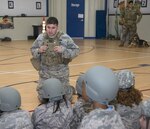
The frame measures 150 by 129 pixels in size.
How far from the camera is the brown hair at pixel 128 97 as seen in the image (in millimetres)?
3195

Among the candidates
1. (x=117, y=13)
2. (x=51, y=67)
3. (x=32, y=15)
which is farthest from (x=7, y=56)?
(x=117, y=13)

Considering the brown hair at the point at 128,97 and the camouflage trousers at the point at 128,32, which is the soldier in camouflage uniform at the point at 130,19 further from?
the brown hair at the point at 128,97

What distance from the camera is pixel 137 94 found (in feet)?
10.8

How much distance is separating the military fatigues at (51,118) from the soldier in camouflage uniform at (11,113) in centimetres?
19

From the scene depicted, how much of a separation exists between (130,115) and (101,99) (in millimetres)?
1225

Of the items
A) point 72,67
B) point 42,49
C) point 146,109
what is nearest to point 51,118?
point 146,109

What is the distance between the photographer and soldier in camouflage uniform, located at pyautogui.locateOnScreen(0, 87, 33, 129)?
2950 millimetres

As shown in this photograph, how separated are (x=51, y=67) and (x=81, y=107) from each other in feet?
7.47

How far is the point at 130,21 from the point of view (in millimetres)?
13797

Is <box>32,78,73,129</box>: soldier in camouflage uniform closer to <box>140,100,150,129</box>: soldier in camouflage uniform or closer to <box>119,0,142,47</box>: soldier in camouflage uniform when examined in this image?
<box>140,100,150,129</box>: soldier in camouflage uniform

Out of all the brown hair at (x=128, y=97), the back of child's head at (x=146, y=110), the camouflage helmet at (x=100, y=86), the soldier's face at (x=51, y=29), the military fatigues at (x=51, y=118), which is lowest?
the military fatigues at (x=51, y=118)

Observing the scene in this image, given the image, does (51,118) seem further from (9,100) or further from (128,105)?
(128,105)

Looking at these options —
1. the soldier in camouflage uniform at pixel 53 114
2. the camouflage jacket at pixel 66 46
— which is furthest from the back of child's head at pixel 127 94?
the camouflage jacket at pixel 66 46

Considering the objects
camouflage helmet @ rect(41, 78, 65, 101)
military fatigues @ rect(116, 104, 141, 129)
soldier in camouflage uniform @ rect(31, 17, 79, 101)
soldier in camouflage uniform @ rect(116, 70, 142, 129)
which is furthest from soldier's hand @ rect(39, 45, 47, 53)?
military fatigues @ rect(116, 104, 141, 129)
